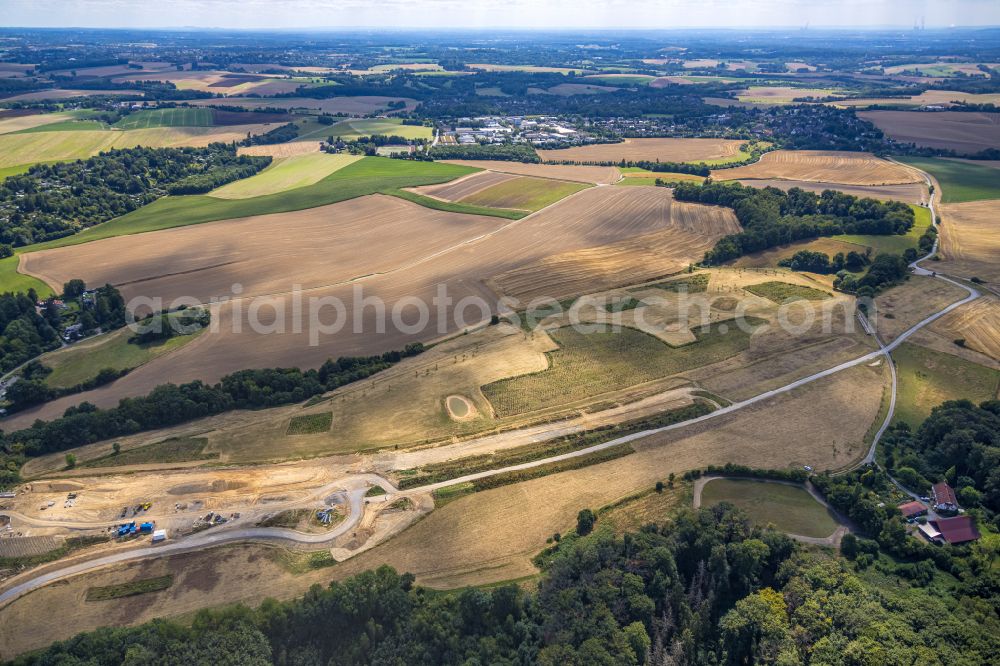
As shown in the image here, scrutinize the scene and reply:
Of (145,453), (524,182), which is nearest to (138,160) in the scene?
(524,182)

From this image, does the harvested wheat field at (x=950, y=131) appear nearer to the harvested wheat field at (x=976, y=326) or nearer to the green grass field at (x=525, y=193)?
the harvested wheat field at (x=976, y=326)

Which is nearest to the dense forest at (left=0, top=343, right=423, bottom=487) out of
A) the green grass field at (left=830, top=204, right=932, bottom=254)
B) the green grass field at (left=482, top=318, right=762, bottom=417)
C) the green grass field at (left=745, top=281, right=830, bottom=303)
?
the green grass field at (left=482, top=318, right=762, bottom=417)

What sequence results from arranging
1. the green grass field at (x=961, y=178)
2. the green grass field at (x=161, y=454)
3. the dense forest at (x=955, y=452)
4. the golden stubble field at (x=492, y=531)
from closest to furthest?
the golden stubble field at (x=492, y=531)
the dense forest at (x=955, y=452)
the green grass field at (x=161, y=454)
the green grass field at (x=961, y=178)

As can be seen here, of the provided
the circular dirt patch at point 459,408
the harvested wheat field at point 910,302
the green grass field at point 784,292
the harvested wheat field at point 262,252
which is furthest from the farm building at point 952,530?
the harvested wheat field at point 262,252

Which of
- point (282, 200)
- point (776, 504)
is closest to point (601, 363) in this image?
point (776, 504)

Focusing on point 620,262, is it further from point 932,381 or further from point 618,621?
point 618,621

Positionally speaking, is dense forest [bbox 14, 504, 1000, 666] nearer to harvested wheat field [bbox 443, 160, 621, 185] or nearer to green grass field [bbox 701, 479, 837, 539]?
green grass field [bbox 701, 479, 837, 539]

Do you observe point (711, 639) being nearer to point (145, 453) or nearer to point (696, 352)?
point (696, 352)

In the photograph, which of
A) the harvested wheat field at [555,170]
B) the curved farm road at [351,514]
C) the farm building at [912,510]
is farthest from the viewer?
the harvested wheat field at [555,170]
